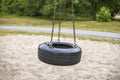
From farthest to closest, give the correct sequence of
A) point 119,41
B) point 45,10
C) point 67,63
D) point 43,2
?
point 43,2 < point 45,10 < point 119,41 < point 67,63

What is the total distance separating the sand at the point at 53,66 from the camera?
20.5 feet

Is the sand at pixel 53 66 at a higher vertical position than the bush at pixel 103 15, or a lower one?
lower

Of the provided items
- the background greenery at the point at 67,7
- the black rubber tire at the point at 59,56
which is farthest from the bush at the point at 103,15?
the black rubber tire at the point at 59,56

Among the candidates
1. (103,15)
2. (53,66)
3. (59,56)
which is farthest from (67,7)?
(59,56)

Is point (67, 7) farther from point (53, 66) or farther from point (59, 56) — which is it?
point (59, 56)

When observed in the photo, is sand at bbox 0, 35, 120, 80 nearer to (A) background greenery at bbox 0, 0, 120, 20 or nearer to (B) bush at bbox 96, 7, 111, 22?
(B) bush at bbox 96, 7, 111, 22

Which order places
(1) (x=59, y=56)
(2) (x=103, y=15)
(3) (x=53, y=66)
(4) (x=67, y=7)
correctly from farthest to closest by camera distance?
(4) (x=67, y=7), (2) (x=103, y=15), (3) (x=53, y=66), (1) (x=59, y=56)

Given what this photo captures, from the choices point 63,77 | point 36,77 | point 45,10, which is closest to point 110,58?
point 63,77

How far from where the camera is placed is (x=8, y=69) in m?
6.67

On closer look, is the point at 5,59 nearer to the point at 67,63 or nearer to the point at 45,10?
the point at 67,63

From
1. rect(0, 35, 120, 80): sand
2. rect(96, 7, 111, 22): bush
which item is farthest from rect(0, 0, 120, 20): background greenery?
rect(0, 35, 120, 80): sand

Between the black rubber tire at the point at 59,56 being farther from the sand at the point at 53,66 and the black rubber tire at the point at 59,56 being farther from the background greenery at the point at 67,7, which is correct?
the background greenery at the point at 67,7

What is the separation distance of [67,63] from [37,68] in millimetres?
2284

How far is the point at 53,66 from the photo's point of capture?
715 cm
